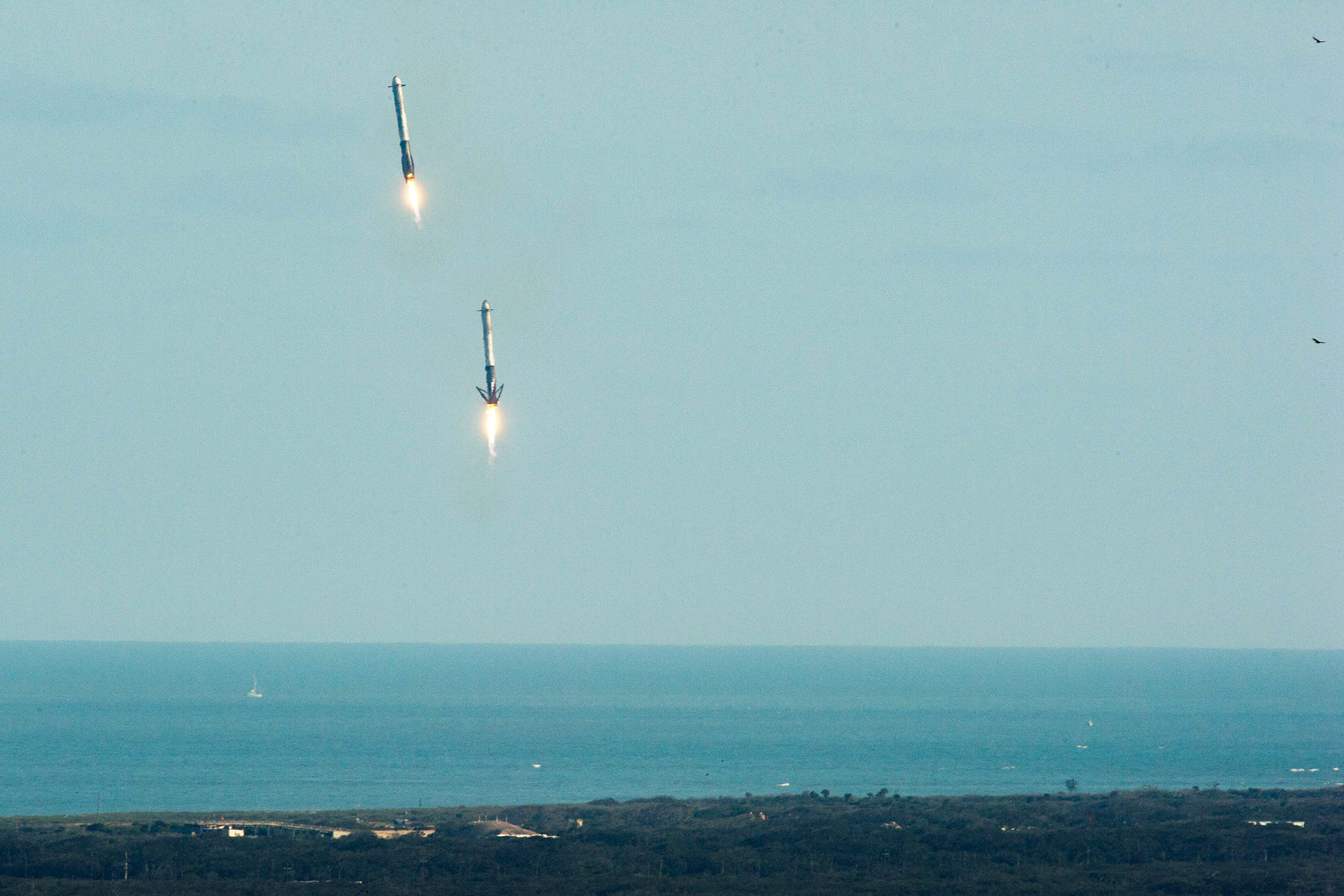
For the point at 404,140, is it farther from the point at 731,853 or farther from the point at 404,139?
the point at 731,853

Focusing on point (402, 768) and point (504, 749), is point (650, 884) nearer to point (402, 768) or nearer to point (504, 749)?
point (402, 768)

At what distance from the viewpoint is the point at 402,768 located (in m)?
158

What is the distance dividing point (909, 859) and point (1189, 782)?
9403 cm

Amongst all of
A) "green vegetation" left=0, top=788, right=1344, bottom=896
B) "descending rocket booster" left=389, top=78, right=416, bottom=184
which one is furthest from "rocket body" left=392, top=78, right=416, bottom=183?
"green vegetation" left=0, top=788, right=1344, bottom=896

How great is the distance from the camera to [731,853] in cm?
6700

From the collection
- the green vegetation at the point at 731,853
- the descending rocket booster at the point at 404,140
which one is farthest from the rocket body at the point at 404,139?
the green vegetation at the point at 731,853

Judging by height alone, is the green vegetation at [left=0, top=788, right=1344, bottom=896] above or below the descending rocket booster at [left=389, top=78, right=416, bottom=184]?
below

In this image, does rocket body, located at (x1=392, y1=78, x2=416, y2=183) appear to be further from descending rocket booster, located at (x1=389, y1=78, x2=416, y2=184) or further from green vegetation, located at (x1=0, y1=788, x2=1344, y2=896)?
green vegetation, located at (x1=0, y1=788, x2=1344, y2=896)

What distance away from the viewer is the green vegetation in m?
58.4

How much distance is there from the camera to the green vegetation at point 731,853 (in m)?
58.4

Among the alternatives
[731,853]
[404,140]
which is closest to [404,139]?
[404,140]

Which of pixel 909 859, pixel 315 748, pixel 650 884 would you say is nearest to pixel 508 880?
pixel 650 884

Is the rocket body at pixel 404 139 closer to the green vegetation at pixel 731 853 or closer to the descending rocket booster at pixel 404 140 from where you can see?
Result: the descending rocket booster at pixel 404 140

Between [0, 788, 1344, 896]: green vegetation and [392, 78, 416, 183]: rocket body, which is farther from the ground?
[392, 78, 416, 183]: rocket body
